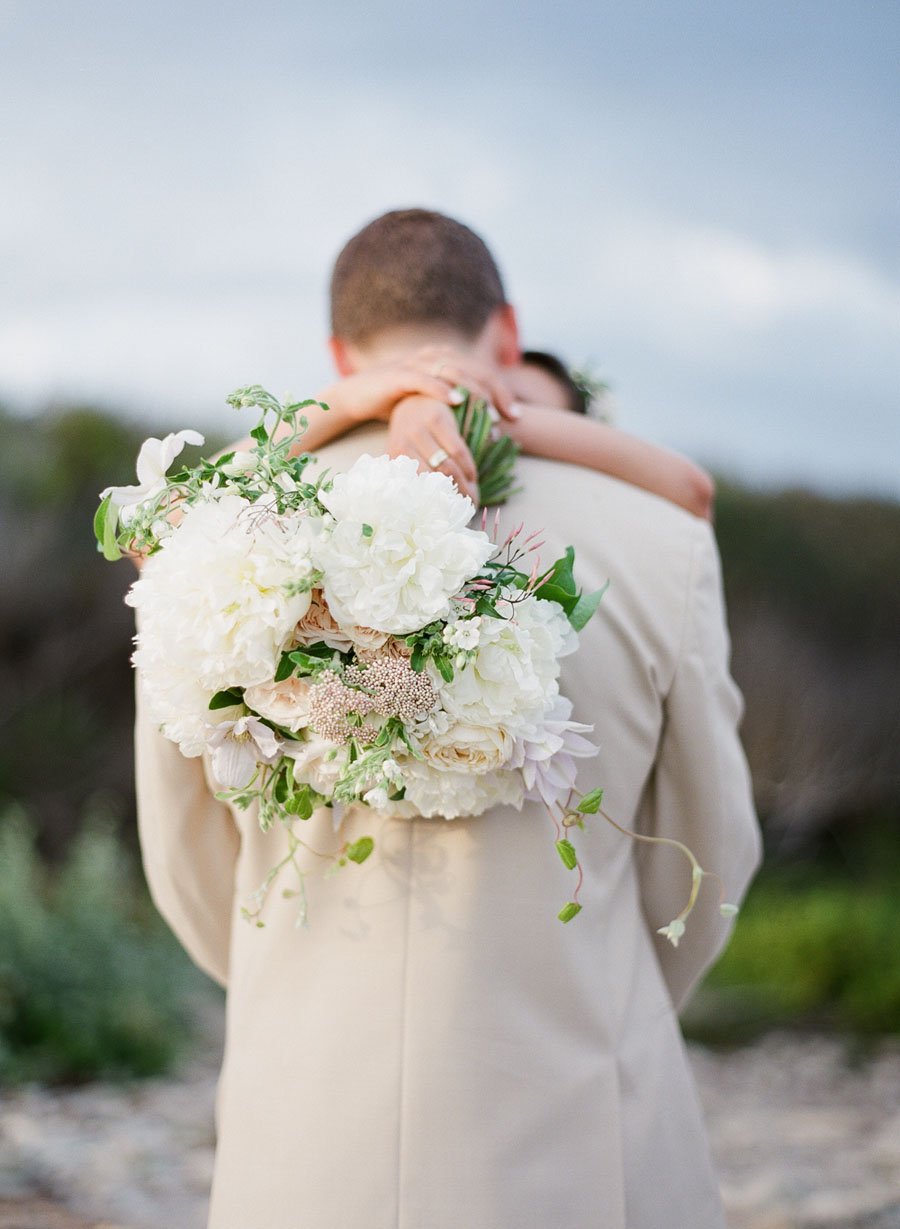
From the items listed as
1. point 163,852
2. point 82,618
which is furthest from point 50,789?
point 163,852

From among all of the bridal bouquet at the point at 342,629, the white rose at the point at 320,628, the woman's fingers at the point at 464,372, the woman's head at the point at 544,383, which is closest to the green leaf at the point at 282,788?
the bridal bouquet at the point at 342,629

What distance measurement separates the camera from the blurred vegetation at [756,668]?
741 centimetres

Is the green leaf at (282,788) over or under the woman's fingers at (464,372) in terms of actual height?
under

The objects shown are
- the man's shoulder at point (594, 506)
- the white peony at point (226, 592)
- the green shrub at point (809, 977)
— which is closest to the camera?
the white peony at point (226, 592)

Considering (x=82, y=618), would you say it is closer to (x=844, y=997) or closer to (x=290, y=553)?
(x=844, y=997)

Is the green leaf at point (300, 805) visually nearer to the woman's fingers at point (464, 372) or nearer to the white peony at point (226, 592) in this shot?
the white peony at point (226, 592)

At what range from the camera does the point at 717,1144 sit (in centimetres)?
485

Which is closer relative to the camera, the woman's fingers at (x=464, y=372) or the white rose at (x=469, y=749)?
the white rose at (x=469, y=749)

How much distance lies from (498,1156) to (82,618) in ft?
21.3

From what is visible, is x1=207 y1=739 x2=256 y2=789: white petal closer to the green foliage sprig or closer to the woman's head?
the green foliage sprig

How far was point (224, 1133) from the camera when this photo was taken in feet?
6.36

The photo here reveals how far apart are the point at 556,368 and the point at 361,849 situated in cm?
125

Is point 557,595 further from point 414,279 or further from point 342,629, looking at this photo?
point 414,279

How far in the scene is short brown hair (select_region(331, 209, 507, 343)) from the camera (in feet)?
6.45
